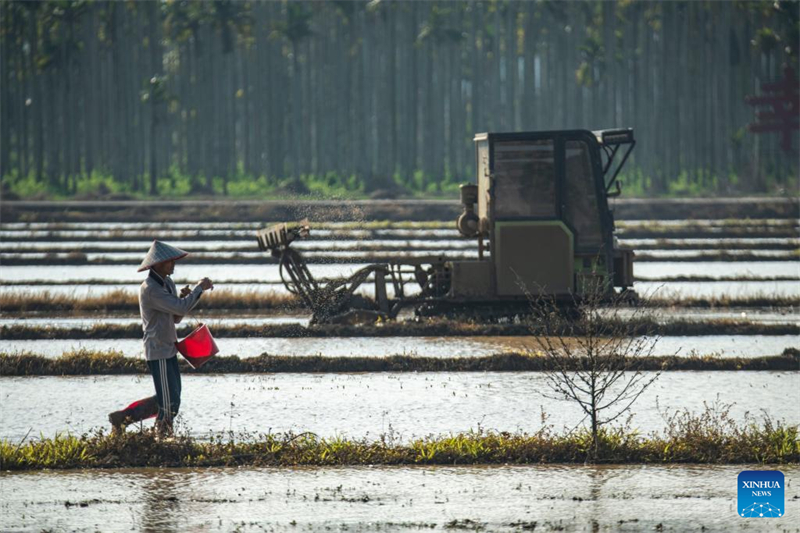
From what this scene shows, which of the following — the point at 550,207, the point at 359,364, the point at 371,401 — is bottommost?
the point at 371,401

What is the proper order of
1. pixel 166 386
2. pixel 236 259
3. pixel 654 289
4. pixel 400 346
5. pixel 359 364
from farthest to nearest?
pixel 236 259
pixel 654 289
pixel 400 346
pixel 359 364
pixel 166 386

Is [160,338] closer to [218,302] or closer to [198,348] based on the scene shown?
[198,348]

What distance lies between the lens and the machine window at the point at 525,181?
17.6m

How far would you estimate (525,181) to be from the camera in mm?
17641

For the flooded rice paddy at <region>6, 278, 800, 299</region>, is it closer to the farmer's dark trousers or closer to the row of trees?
the farmer's dark trousers

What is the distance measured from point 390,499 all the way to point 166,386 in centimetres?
263

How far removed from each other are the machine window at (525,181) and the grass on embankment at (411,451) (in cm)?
799

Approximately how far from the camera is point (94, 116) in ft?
254

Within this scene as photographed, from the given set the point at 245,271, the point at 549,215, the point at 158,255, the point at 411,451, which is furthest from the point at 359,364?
the point at 245,271

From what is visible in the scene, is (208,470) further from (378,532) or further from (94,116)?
(94,116)

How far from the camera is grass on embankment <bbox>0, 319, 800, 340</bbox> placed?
57.9 ft

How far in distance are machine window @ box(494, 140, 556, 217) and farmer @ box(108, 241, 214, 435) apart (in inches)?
319

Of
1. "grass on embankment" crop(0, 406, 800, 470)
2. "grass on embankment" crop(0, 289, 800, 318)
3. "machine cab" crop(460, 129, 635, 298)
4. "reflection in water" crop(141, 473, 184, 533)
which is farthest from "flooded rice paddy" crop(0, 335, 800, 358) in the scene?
"reflection in water" crop(141, 473, 184, 533)

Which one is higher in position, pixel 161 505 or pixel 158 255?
pixel 158 255
